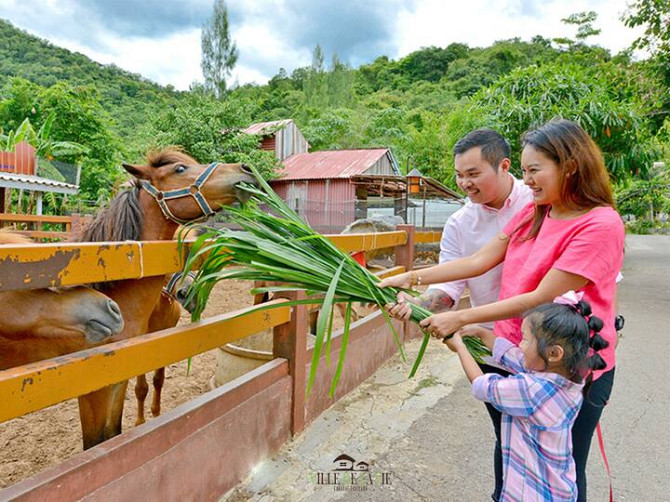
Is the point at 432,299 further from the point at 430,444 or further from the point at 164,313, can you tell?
the point at 164,313

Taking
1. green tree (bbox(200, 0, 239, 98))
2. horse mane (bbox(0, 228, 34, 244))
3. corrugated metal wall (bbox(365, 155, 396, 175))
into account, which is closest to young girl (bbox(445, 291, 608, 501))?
horse mane (bbox(0, 228, 34, 244))

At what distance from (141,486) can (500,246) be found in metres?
1.60

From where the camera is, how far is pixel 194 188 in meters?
2.34

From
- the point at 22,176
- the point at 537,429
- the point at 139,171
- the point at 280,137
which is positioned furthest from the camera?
the point at 280,137

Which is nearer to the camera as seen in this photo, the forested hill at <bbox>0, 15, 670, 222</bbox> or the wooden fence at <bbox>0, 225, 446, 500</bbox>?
the wooden fence at <bbox>0, 225, 446, 500</bbox>

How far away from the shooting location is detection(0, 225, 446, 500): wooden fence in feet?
4.14

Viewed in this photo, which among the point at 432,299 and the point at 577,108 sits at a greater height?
the point at 577,108

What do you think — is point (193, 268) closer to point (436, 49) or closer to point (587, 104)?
point (587, 104)

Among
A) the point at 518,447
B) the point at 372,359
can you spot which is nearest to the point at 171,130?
the point at 372,359

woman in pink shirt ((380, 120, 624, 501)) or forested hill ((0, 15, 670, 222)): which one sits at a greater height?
forested hill ((0, 15, 670, 222))

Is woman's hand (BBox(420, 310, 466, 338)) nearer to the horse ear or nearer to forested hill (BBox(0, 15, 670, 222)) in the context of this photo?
the horse ear

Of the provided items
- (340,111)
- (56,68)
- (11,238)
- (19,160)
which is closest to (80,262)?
(11,238)

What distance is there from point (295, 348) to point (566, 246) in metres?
1.61

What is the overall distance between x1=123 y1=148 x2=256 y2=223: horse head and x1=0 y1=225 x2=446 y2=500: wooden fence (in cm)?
59
